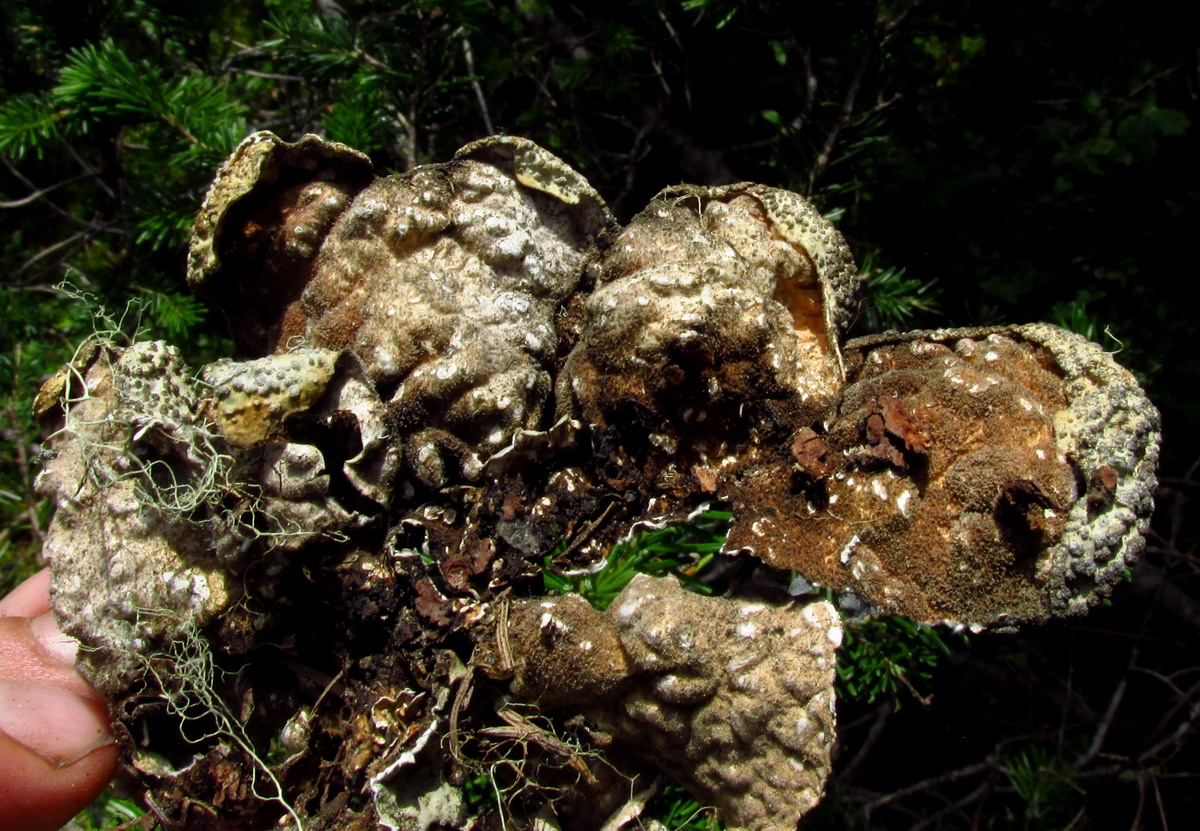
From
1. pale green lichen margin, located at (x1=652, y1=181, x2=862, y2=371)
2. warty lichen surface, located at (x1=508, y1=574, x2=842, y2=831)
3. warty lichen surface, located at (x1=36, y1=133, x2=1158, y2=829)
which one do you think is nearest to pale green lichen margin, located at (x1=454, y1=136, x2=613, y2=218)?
warty lichen surface, located at (x1=36, y1=133, x2=1158, y2=829)

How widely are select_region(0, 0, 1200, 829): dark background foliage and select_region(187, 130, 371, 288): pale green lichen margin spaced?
20.6 inches

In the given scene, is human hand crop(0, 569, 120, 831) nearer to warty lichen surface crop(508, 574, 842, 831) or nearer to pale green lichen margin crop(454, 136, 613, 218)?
warty lichen surface crop(508, 574, 842, 831)

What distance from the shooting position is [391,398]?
1.33m

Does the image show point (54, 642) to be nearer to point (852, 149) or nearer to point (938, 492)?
point (938, 492)

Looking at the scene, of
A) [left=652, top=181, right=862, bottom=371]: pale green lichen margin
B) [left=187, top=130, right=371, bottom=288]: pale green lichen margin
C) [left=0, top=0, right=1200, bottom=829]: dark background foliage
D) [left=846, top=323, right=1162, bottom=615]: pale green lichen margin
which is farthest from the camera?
[left=0, top=0, right=1200, bottom=829]: dark background foliage

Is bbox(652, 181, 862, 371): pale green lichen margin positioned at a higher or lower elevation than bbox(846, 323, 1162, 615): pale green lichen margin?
higher

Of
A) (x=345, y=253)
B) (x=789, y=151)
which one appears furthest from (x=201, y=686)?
(x=789, y=151)

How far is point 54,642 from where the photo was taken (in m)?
1.54

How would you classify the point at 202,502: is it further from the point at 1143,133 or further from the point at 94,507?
the point at 1143,133

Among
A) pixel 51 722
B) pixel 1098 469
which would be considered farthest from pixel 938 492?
pixel 51 722

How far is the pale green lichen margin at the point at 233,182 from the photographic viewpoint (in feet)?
4.27

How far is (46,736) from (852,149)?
6.80 ft

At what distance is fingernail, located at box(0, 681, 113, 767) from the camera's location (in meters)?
1.39

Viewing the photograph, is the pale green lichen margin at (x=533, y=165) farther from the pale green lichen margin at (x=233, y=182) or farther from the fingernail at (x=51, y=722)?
the fingernail at (x=51, y=722)
